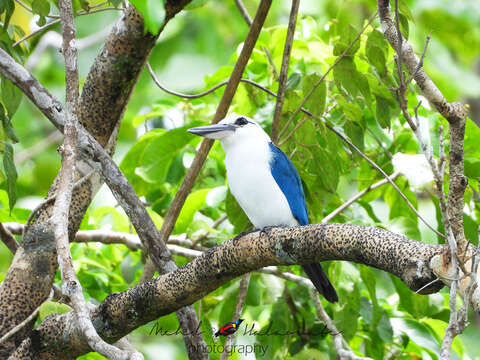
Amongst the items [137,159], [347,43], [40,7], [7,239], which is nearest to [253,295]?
[137,159]

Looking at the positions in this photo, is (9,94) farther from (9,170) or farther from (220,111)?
(220,111)

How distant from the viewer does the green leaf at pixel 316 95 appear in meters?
3.27

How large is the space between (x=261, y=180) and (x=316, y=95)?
58cm

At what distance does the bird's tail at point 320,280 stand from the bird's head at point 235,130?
0.88 metres

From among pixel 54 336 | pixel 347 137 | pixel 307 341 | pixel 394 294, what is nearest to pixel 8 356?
pixel 54 336

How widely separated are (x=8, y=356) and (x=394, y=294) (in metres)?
2.39

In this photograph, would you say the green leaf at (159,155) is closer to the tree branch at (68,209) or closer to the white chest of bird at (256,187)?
the white chest of bird at (256,187)

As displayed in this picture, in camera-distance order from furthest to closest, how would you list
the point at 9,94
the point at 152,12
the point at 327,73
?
the point at 327,73
the point at 9,94
the point at 152,12

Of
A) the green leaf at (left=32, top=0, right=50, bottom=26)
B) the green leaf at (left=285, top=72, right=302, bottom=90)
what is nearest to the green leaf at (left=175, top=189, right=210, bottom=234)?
the green leaf at (left=285, top=72, right=302, bottom=90)

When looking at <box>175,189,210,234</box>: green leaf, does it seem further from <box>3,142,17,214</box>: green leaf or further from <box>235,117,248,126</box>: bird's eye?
<box>3,142,17,214</box>: green leaf

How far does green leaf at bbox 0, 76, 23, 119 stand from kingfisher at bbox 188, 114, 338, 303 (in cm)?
88

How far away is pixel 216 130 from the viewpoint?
3.63 meters

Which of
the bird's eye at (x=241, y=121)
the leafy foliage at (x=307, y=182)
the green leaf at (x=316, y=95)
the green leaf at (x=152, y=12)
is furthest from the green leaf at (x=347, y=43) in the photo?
the green leaf at (x=152, y=12)

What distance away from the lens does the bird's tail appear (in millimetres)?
3184
